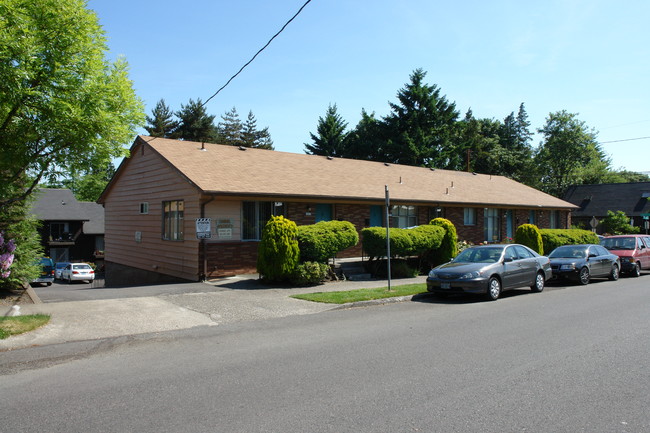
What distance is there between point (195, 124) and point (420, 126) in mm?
25179

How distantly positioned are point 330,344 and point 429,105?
1740 inches

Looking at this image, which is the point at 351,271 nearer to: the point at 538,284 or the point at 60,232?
the point at 538,284

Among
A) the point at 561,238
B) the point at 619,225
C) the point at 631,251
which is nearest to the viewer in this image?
the point at 631,251

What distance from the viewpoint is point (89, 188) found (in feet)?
227

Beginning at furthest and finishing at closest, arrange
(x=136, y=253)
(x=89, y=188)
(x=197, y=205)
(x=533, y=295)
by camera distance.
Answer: (x=89, y=188) < (x=136, y=253) < (x=197, y=205) < (x=533, y=295)

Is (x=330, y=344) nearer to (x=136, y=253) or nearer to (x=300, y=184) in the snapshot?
(x=300, y=184)

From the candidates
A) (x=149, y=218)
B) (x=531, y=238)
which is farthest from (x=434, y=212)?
(x=149, y=218)

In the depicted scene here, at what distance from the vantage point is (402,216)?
23.9 meters

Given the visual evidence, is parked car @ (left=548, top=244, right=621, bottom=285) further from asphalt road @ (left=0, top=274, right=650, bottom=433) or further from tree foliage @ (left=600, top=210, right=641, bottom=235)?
tree foliage @ (left=600, top=210, right=641, bottom=235)

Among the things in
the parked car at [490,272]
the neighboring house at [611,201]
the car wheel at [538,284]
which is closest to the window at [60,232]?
the parked car at [490,272]

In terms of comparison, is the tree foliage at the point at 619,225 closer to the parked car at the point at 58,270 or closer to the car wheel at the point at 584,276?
the car wheel at the point at 584,276

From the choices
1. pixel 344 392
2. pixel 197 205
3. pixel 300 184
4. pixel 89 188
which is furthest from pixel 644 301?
pixel 89 188

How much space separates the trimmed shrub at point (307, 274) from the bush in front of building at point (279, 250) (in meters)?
0.17

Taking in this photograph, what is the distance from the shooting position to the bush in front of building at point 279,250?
14922 mm
